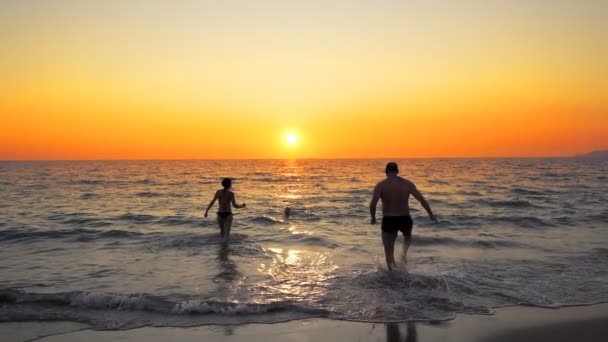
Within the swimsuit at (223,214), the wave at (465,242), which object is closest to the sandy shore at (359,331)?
the wave at (465,242)

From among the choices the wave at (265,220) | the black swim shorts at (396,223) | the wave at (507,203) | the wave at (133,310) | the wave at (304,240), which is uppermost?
the black swim shorts at (396,223)

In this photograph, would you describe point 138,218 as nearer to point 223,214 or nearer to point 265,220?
point 265,220

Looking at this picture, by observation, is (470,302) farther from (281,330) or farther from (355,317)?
(281,330)

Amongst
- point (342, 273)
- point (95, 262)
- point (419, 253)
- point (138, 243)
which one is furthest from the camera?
point (138, 243)

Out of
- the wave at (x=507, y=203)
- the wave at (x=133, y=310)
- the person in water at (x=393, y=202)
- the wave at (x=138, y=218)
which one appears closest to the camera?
the wave at (x=133, y=310)

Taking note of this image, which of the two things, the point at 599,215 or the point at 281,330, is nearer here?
the point at 281,330

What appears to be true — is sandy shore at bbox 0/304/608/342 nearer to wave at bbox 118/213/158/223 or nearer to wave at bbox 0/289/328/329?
wave at bbox 0/289/328/329

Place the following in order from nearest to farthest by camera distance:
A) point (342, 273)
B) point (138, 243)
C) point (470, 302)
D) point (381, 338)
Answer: point (381, 338)
point (470, 302)
point (342, 273)
point (138, 243)

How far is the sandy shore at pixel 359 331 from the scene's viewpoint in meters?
5.08

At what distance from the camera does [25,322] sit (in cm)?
580

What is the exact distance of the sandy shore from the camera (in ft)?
16.7

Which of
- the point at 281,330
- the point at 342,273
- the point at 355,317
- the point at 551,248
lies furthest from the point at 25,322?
the point at 551,248

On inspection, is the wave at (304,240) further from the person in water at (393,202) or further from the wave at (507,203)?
the wave at (507,203)

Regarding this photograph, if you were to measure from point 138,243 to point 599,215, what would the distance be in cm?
1855
